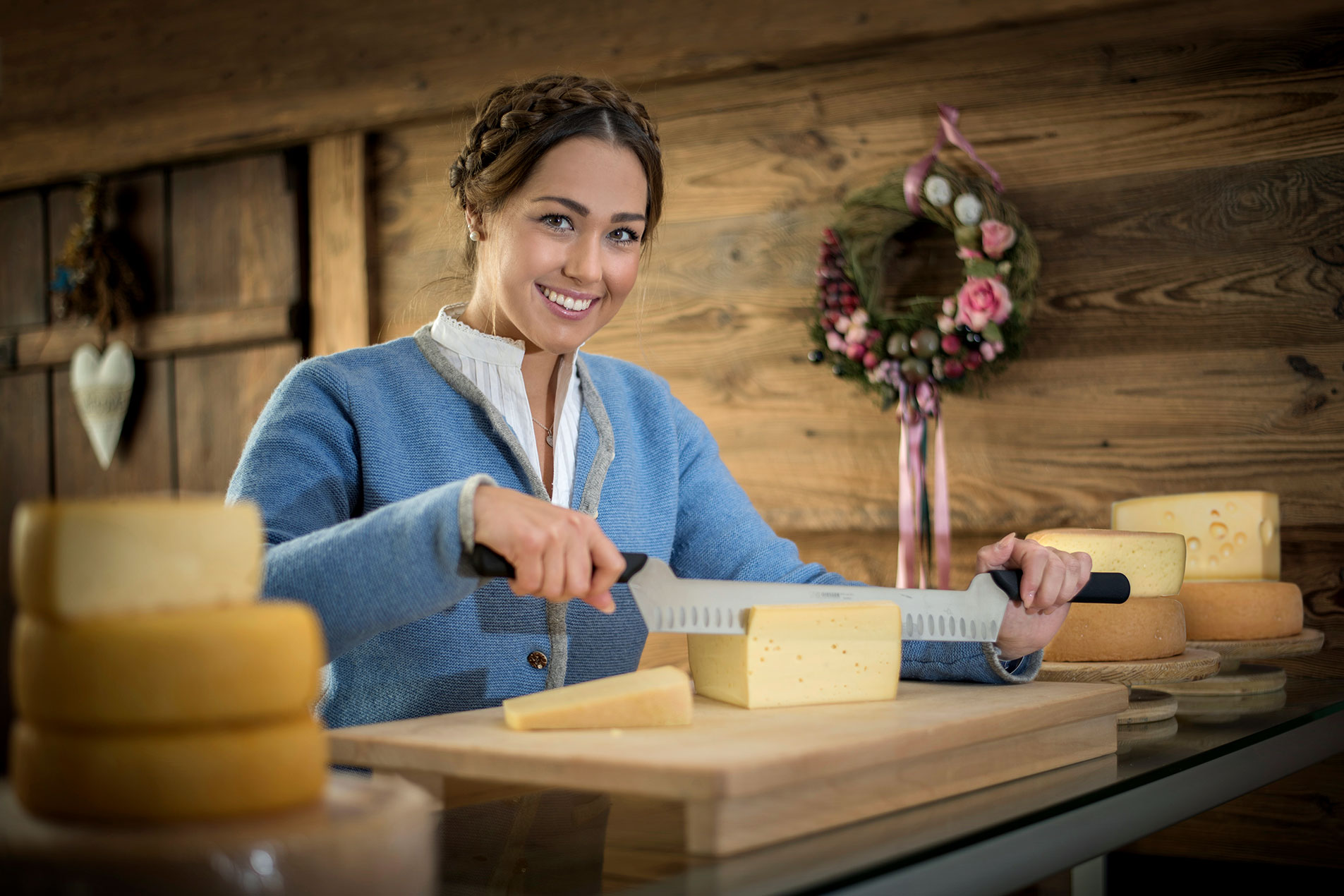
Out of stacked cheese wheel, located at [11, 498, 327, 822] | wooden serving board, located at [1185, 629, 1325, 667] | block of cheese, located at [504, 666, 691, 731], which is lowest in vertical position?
wooden serving board, located at [1185, 629, 1325, 667]

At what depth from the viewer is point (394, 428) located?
1.54m

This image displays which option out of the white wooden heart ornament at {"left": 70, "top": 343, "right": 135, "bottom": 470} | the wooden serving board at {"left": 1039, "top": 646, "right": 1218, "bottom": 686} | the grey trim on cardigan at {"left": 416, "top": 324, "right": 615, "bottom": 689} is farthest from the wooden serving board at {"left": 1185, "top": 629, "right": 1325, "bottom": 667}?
the white wooden heart ornament at {"left": 70, "top": 343, "right": 135, "bottom": 470}

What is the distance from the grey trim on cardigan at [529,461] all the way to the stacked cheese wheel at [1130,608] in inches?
23.5

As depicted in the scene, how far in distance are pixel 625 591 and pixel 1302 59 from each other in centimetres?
204

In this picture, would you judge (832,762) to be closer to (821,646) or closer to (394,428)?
(821,646)

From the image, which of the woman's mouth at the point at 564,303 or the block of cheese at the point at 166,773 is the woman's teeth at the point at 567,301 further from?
the block of cheese at the point at 166,773

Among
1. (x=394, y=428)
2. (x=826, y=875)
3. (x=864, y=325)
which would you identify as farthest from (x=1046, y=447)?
(x=826, y=875)

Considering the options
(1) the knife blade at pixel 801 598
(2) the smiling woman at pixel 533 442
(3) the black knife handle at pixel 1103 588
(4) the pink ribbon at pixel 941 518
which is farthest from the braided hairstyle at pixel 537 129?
(4) the pink ribbon at pixel 941 518

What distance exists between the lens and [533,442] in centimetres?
167

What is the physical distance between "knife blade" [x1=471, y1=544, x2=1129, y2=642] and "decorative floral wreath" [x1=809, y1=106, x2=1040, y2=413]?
4.82ft

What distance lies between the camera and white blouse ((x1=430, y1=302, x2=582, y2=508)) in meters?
1.66

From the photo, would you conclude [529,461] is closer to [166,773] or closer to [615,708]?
[615,708]

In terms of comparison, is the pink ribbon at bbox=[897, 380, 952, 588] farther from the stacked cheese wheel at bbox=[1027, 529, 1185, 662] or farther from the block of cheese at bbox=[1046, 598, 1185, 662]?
the block of cheese at bbox=[1046, 598, 1185, 662]

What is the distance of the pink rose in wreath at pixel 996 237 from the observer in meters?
2.73
